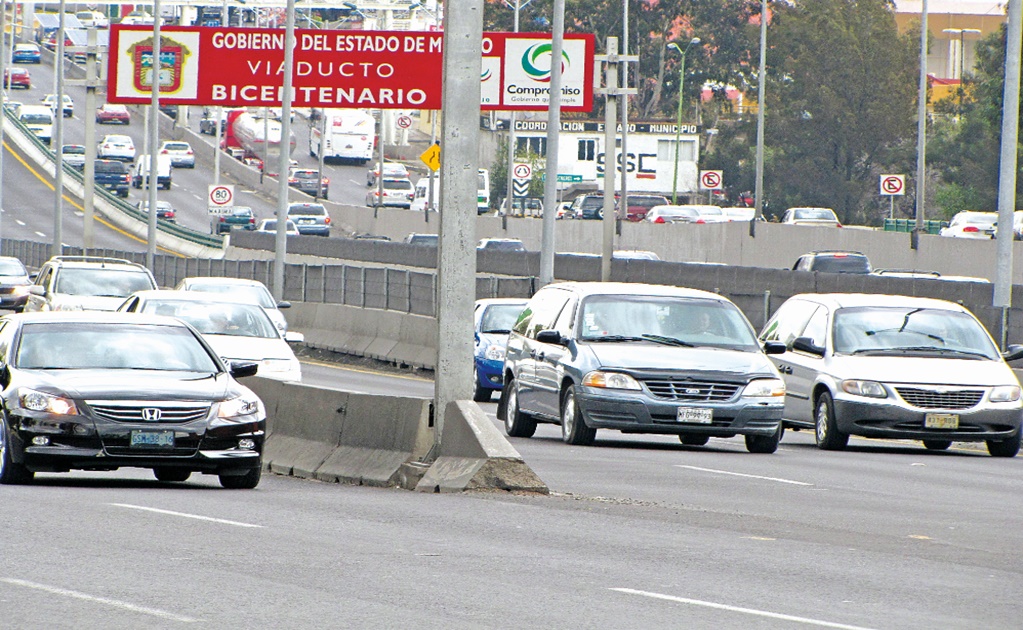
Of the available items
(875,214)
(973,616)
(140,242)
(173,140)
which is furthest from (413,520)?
(173,140)

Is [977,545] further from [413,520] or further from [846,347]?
[846,347]

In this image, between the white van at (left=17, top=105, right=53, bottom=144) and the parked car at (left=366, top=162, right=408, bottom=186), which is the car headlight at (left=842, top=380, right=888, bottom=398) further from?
the white van at (left=17, top=105, right=53, bottom=144)

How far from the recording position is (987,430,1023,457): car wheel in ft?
65.8

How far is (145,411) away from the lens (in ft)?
45.6

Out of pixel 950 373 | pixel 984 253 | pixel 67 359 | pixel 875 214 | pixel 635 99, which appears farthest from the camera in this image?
pixel 635 99

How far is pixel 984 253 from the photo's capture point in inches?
1944

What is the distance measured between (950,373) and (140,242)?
227ft

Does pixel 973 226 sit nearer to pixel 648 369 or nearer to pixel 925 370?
pixel 925 370

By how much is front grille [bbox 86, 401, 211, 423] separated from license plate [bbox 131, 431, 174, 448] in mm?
93

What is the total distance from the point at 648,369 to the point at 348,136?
330ft

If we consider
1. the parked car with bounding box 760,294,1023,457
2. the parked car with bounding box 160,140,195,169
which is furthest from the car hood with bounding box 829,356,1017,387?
the parked car with bounding box 160,140,195,169

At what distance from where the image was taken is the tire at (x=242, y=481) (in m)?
14.8

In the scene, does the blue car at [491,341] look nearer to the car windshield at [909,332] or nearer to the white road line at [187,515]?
the car windshield at [909,332]

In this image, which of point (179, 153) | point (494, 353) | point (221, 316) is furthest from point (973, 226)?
point (179, 153)
